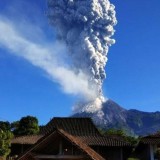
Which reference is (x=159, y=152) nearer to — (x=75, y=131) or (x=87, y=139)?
(x=87, y=139)

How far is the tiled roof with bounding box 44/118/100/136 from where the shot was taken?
5594cm

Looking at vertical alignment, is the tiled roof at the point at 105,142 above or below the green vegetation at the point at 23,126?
below

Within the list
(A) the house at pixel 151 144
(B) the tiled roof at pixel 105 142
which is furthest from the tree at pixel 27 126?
(A) the house at pixel 151 144

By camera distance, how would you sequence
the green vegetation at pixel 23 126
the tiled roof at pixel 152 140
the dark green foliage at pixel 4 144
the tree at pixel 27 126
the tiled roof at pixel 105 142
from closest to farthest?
the tiled roof at pixel 152 140 → the tiled roof at pixel 105 142 → the dark green foliage at pixel 4 144 → the green vegetation at pixel 23 126 → the tree at pixel 27 126

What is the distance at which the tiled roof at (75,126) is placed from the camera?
55938mm

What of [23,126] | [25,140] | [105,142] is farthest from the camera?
[23,126]

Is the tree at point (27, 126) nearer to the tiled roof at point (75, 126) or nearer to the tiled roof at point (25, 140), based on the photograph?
the tiled roof at point (75, 126)

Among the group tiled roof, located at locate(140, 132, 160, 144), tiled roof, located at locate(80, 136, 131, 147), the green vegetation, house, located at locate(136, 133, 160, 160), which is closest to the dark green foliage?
the green vegetation

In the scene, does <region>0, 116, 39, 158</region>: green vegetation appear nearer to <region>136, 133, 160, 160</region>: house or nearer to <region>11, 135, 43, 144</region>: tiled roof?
<region>11, 135, 43, 144</region>: tiled roof

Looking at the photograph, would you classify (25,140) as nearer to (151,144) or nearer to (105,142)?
(105,142)

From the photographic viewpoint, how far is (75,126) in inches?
2259

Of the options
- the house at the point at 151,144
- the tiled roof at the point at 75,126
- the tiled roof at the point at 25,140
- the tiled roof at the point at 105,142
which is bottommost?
the house at the point at 151,144

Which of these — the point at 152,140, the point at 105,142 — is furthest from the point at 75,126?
the point at 152,140

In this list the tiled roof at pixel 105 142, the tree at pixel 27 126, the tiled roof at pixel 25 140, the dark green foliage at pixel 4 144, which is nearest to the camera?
the tiled roof at pixel 105 142
